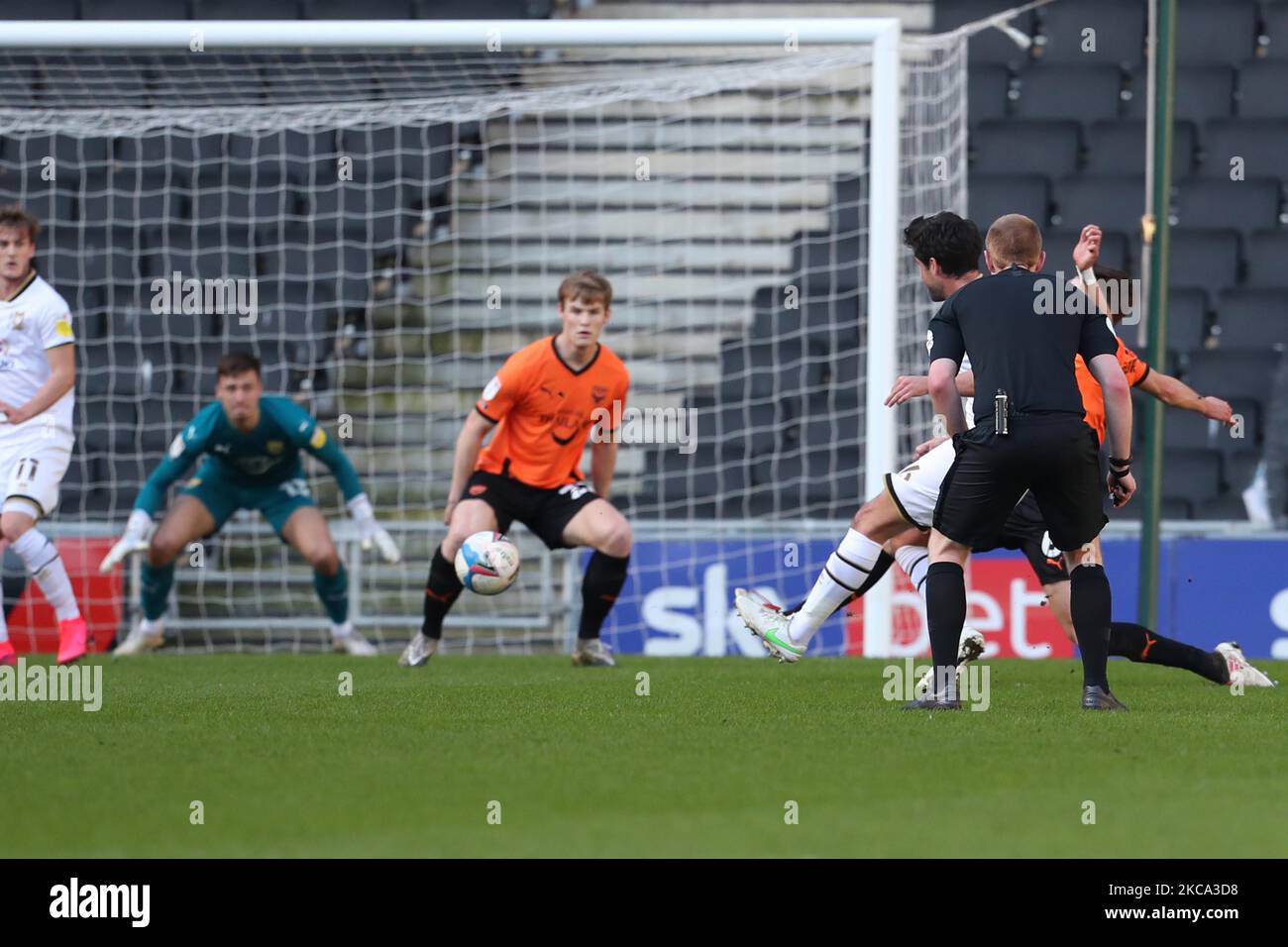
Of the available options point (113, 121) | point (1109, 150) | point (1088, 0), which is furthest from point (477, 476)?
point (1088, 0)

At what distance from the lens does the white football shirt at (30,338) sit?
7797 mm

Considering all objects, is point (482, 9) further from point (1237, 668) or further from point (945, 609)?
point (945, 609)

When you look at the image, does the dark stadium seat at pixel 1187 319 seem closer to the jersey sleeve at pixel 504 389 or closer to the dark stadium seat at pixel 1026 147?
the dark stadium seat at pixel 1026 147

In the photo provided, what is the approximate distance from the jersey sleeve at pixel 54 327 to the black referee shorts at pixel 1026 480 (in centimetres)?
412

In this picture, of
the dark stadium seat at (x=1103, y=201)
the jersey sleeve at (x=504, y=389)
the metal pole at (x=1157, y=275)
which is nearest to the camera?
the jersey sleeve at (x=504, y=389)

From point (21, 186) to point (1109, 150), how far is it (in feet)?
25.0

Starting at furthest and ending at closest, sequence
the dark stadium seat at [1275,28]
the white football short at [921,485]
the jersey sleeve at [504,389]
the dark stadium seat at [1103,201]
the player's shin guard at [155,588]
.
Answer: the dark stadium seat at [1275,28]
the dark stadium seat at [1103,201]
the player's shin guard at [155,588]
the jersey sleeve at [504,389]
the white football short at [921,485]

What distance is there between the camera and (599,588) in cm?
848

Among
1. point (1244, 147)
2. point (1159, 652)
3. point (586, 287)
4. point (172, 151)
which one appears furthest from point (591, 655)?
point (1244, 147)

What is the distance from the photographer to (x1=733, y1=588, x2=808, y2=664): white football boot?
6250 millimetres

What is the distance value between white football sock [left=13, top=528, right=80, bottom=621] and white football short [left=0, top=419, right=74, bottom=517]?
21cm

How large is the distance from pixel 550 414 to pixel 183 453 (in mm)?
2279

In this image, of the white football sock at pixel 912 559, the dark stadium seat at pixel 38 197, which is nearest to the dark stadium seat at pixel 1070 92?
the white football sock at pixel 912 559
